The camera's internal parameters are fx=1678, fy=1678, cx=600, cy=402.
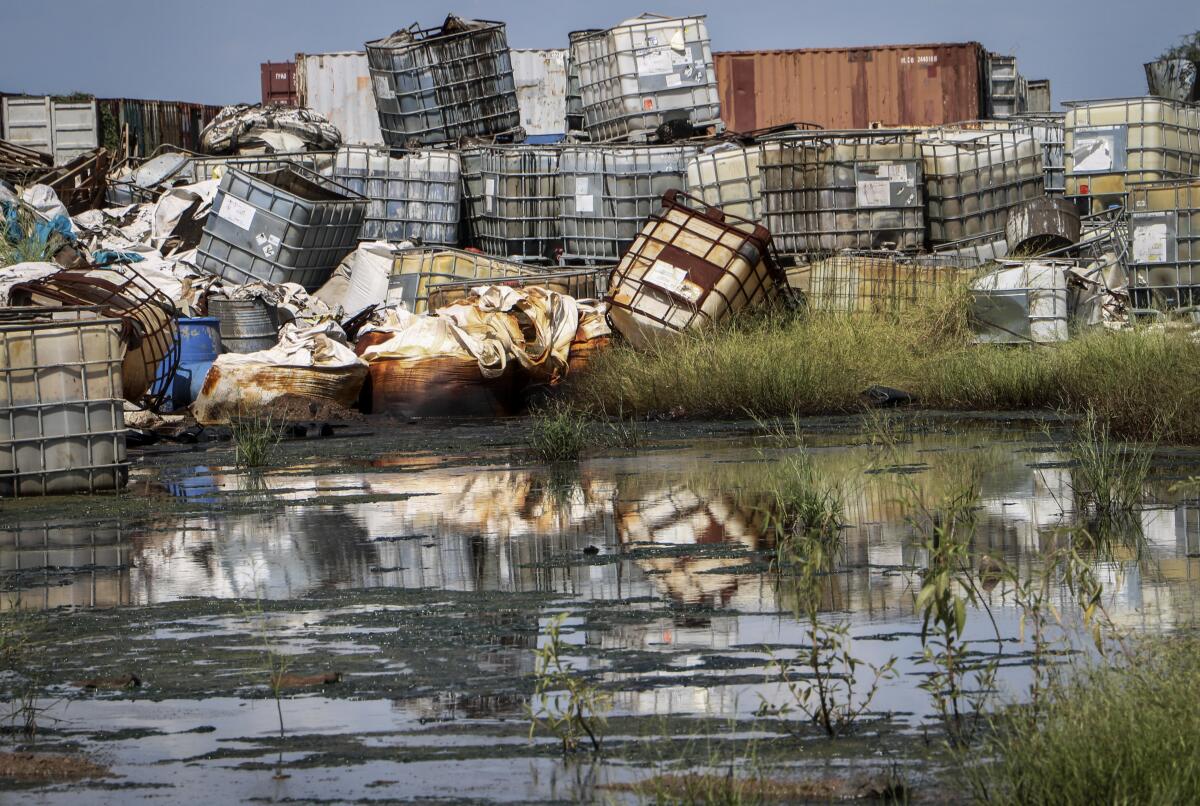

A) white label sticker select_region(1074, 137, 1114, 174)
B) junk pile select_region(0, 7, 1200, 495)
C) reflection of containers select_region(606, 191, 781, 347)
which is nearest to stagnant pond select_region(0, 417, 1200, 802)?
junk pile select_region(0, 7, 1200, 495)

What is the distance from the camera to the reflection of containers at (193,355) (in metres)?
15.1

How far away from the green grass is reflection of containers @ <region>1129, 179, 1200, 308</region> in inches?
498

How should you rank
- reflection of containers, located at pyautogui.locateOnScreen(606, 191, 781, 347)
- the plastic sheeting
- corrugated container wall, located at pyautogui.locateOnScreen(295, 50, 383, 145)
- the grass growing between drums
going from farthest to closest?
corrugated container wall, located at pyautogui.locateOnScreen(295, 50, 383, 145) → reflection of containers, located at pyautogui.locateOnScreen(606, 191, 781, 347) → the plastic sheeting → the grass growing between drums

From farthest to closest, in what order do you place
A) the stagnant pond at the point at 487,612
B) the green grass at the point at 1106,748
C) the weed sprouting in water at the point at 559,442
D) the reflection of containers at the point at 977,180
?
1. the reflection of containers at the point at 977,180
2. the weed sprouting in water at the point at 559,442
3. the stagnant pond at the point at 487,612
4. the green grass at the point at 1106,748

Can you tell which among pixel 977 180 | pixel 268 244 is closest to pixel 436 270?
pixel 268 244

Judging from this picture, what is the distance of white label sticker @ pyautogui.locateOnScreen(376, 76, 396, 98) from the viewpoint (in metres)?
20.2

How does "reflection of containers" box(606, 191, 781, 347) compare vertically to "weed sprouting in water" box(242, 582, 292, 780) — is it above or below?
above

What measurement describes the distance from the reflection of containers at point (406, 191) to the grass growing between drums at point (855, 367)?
439 centimetres

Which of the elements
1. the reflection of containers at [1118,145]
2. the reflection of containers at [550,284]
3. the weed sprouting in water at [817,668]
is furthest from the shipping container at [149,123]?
the weed sprouting in water at [817,668]

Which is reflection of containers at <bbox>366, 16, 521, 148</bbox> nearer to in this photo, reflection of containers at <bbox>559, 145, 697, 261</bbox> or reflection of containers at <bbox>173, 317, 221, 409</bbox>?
reflection of containers at <bbox>559, 145, 697, 261</bbox>

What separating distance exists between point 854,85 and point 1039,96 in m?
6.90

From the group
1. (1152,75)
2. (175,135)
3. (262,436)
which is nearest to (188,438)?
(262,436)

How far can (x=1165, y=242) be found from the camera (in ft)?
51.1

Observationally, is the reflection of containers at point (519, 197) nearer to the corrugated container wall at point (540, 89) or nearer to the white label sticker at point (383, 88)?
the white label sticker at point (383, 88)
